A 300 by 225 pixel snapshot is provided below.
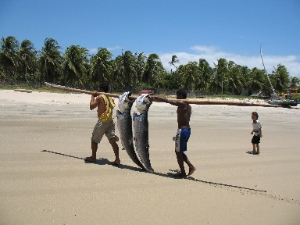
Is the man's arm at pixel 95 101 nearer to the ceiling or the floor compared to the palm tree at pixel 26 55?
nearer to the floor

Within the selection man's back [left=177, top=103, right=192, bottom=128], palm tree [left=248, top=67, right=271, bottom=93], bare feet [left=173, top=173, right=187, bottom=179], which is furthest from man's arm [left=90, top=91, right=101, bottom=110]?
palm tree [left=248, top=67, right=271, bottom=93]

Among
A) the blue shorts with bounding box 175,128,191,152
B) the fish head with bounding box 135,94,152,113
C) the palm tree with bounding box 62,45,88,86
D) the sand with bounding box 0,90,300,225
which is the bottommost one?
the sand with bounding box 0,90,300,225

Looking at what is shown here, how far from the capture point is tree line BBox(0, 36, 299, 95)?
4594 centimetres

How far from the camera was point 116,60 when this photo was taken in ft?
182

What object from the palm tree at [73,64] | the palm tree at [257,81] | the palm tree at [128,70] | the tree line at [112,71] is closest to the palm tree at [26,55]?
the tree line at [112,71]

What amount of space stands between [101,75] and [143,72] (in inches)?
324

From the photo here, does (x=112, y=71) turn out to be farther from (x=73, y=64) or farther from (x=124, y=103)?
(x=124, y=103)

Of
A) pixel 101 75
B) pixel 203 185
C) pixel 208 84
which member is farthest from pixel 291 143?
pixel 208 84

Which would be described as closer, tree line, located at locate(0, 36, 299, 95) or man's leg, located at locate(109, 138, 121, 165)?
man's leg, located at locate(109, 138, 121, 165)

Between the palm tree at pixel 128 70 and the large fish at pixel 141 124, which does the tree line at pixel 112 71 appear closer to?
the palm tree at pixel 128 70

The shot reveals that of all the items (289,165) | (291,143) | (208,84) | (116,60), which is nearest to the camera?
(289,165)

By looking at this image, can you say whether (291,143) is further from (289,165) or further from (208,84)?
(208,84)

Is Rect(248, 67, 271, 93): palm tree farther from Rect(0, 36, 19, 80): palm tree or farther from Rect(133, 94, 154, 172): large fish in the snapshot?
Rect(133, 94, 154, 172): large fish

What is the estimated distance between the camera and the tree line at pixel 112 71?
45.9 meters
